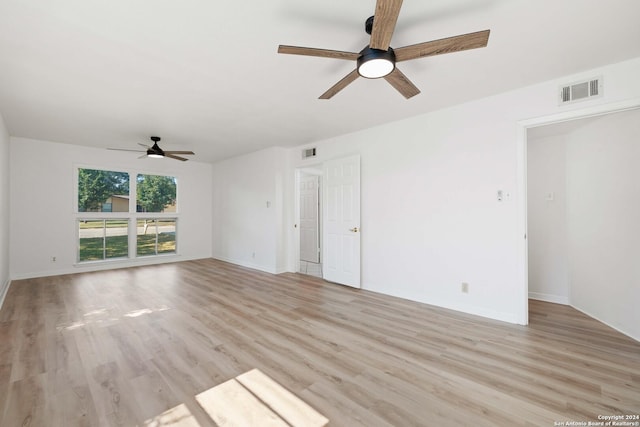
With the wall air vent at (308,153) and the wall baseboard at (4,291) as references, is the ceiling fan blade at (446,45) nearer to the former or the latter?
the wall air vent at (308,153)

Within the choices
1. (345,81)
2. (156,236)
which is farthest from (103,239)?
(345,81)

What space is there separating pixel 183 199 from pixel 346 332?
6.04 metres

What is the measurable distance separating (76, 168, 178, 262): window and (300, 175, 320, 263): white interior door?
3308 millimetres

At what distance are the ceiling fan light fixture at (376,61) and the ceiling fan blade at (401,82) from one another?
0.32 feet

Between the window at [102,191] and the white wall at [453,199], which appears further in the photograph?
the window at [102,191]


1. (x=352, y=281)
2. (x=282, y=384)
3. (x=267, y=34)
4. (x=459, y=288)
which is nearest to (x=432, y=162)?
(x=459, y=288)

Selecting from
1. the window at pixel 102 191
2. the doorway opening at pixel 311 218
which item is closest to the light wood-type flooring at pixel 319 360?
the window at pixel 102 191

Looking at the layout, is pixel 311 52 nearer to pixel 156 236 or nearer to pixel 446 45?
pixel 446 45

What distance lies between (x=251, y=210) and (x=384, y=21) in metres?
5.39

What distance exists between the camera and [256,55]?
2.48m

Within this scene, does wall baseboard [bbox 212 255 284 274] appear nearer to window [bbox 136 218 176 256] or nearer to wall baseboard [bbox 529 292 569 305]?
window [bbox 136 218 176 256]

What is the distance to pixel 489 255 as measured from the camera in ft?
11.0

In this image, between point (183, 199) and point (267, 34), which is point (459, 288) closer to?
point (267, 34)

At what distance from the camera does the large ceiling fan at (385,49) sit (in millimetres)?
1617
